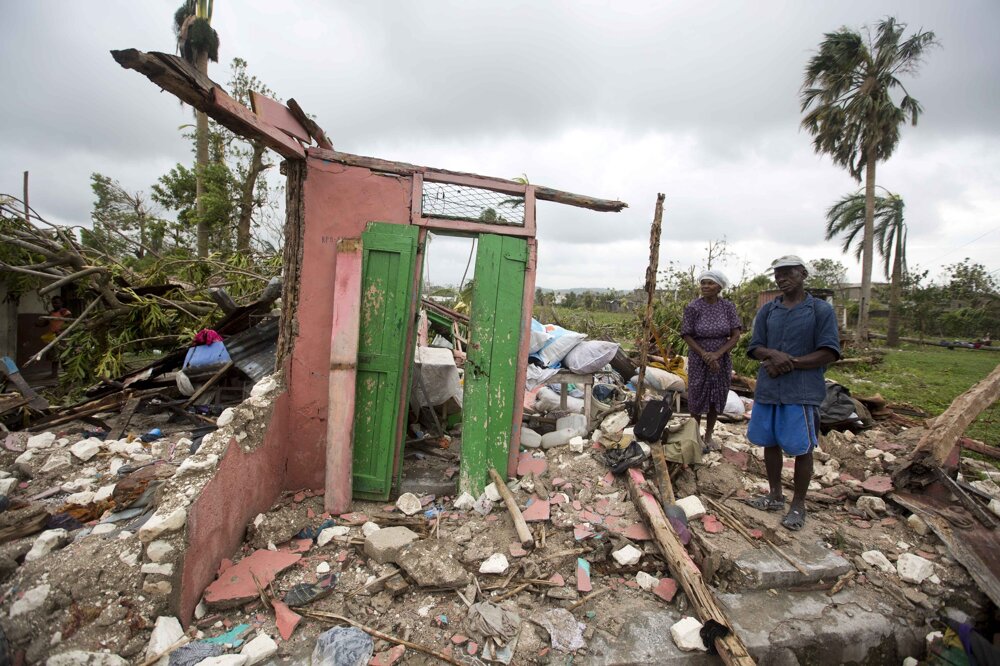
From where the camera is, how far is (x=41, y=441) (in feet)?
14.0

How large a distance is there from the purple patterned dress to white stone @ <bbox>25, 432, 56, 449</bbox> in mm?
6041

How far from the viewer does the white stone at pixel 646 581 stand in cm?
274

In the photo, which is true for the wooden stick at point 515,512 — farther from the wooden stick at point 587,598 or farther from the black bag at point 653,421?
the black bag at point 653,421

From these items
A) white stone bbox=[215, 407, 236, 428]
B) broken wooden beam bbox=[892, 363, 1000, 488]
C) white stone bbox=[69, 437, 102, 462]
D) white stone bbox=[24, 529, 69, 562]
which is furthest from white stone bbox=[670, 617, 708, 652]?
white stone bbox=[69, 437, 102, 462]

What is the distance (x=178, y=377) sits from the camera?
5383 mm

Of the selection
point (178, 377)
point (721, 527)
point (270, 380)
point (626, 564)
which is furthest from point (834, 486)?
point (178, 377)

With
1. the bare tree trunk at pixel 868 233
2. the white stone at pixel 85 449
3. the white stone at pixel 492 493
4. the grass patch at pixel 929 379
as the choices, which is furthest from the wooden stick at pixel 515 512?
the bare tree trunk at pixel 868 233

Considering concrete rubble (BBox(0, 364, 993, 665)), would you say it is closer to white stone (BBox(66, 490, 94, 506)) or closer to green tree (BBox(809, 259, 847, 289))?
white stone (BBox(66, 490, 94, 506))

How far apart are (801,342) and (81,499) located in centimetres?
525

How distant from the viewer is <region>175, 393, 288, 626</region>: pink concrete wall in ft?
7.82

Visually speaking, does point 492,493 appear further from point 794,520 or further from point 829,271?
point 829,271

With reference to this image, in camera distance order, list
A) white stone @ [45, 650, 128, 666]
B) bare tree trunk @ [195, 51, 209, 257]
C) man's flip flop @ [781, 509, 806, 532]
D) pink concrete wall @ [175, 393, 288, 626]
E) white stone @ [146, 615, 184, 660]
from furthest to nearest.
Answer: bare tree trunk @ [195, 51, 209, 257] < man's flip flop @ [781, 509, 806, 532] < pink concrete wall @ [175, 393, 288, 626] < white stone @ [146, 615, 184, 660] < white stone @ [45, 650, 128, 666]

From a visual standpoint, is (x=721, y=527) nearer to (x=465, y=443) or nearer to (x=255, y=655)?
(x=465, y=443)

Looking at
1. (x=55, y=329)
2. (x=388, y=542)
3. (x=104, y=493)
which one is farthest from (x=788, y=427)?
(x=55, y=329)
